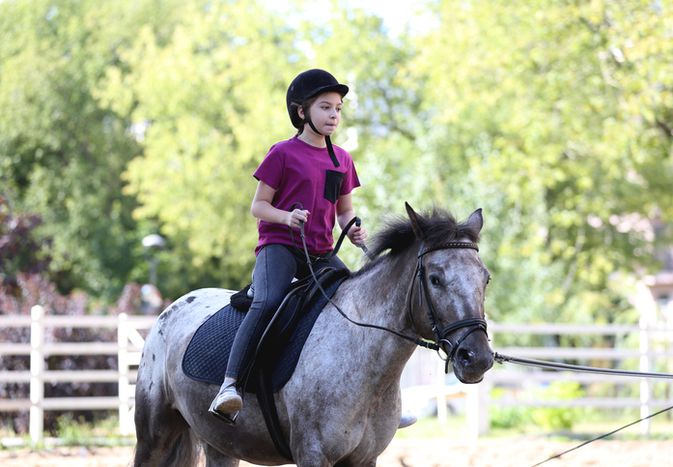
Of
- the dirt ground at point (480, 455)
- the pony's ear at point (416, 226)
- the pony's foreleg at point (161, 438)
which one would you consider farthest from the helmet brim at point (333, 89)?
the dirt ground at point (480, 455)

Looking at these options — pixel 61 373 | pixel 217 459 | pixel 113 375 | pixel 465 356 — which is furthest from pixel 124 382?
pixel 465 356

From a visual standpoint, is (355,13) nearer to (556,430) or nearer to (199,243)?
(199,243)

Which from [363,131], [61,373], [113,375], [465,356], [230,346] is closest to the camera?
[465,356]

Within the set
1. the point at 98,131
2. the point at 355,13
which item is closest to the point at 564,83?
the point at 355,13

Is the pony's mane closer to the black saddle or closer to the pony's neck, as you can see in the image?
the pony's neck

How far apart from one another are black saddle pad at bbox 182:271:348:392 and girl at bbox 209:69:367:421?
12 centimetres

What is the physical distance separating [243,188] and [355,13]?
23.2ft

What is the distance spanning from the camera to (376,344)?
460cm

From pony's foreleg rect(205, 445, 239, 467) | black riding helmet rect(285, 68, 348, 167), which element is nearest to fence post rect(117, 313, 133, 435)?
pony's foreleg rect(205, 445, 239, 467)

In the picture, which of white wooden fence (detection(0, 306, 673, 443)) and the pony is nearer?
the pony

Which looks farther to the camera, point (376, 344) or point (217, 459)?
point (217, 459)

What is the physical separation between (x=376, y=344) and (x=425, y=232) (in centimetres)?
55

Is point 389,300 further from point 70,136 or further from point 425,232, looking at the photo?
point 70,136

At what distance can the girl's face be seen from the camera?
16.2 feet
